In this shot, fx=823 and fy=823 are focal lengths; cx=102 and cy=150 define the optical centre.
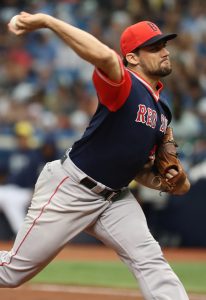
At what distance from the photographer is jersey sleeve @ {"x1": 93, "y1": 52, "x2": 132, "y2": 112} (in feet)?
15.7

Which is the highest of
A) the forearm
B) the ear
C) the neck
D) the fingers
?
the forearm

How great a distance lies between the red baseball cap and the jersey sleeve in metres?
0.36

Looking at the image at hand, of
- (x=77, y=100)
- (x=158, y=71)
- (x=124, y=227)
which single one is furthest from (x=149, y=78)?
(x=77, y=100)

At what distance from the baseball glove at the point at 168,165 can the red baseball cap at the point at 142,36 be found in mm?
638

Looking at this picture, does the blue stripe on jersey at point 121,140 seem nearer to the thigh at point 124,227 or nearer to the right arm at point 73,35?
the thigh at point 124,227

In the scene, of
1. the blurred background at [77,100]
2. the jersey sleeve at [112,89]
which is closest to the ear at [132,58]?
the jersey sleeve at [112,89]

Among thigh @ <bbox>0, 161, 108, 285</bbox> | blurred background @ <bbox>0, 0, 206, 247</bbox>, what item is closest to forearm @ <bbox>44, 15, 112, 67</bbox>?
thigh @ <bbox>0, 161, 108, 285</bbox>

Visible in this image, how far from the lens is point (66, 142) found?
1316 centimetres

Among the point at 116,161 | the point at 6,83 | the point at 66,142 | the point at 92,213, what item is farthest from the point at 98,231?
the point at 6,83

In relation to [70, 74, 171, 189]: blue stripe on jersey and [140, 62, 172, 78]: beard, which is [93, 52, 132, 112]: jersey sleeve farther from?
[140, 62, 172, 78]: beard

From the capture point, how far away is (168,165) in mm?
5379

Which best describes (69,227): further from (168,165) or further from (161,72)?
(161,72)

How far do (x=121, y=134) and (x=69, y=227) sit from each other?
0.67 meters

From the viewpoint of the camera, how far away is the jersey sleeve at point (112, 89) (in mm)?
4785
